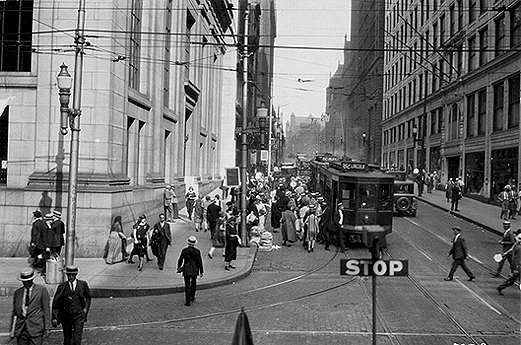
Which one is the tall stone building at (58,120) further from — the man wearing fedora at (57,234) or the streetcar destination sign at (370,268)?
the streetcar destination sign at (370,268)

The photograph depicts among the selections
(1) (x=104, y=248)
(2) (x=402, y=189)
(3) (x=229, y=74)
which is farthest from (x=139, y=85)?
(3) (x=229, y=74)

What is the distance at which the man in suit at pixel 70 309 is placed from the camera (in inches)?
305

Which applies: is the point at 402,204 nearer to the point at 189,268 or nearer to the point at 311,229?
the point at 311,229

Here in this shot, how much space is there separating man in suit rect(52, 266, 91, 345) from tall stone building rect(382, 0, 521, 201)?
1780cm

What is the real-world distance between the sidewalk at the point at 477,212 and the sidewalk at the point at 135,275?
12.3m

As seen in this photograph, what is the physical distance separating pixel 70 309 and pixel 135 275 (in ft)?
20.0

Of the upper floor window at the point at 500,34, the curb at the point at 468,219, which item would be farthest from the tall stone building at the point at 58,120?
the upper floor window at the point at 500,34

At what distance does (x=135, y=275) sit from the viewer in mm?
Result: 13820

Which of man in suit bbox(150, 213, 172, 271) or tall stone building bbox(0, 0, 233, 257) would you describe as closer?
man in suit bbox(150, 213, 172, 271)

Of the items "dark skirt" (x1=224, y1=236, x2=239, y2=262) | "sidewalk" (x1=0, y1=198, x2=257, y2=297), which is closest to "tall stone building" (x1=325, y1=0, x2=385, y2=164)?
"sidewalk" (x1=0, y1=198, x2=257, y2=297)

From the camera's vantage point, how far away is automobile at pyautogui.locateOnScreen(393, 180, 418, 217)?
27.5m

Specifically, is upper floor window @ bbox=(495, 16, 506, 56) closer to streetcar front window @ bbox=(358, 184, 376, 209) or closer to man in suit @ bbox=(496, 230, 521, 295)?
streetcar front window @ bbox=(358, 184, 376, 209)

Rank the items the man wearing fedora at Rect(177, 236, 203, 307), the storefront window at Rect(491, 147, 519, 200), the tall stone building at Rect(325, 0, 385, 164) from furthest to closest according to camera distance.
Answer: the tall stone building at Rect(325, 0, 385, 164) < the storefront window at Rect(491, 147, 519, 200) < the man wearing fedora at Rect(177, 236, 203, 307)

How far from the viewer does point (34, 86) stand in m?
16.9
